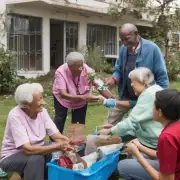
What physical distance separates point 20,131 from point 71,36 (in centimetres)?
1237

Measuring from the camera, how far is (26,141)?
11.8 ft

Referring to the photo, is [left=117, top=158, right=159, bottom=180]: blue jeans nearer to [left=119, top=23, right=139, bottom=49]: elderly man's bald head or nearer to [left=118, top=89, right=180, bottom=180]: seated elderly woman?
[left=118, top=89, right=180, bottom=180]: seated elderly woman

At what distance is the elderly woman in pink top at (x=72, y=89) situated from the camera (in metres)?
4.84

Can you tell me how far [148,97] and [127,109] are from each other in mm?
1168

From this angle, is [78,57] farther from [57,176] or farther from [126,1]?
[126,1]

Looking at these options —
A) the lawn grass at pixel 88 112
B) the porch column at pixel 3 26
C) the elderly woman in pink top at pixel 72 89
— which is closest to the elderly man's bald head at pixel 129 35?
the elderly woman in pink top at pixel 72 89

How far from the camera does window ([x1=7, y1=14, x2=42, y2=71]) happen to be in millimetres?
13016

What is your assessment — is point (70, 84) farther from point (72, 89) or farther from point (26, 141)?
point (26, 141)

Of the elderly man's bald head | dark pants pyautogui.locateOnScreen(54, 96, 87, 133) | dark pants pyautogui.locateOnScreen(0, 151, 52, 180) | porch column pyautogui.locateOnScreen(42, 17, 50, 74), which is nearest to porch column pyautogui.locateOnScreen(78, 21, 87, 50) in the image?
porch column pyautogui.locateOnScreen(42, 17, 50, 74)

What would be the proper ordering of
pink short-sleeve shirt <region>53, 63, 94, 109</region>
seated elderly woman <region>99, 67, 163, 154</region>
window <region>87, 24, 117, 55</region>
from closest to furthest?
seated elderly woman <region>99, 67, 163, 154</region>, pink short-sleeve shirt <region>53, 63, 94, 109</region>, window <region>87, 24, 117, 55</region>

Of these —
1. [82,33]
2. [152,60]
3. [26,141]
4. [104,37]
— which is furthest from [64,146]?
[104,37]

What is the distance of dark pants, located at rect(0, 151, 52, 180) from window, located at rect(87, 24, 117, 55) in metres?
13.2

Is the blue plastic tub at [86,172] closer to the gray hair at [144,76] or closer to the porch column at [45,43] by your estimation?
the gray hair at [144,76]

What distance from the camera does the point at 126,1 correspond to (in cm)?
1642
